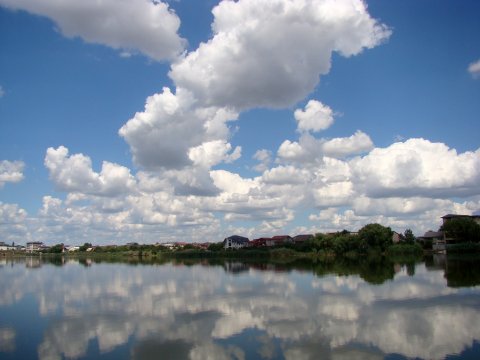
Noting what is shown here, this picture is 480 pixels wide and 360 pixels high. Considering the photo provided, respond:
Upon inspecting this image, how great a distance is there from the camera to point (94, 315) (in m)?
28.5

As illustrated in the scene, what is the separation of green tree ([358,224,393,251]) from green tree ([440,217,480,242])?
13556mm

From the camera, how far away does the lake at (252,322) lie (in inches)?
757

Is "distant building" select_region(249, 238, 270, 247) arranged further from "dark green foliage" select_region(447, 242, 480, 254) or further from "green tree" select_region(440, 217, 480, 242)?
"dark green foliage" select_region(447, 242, 480, 254)

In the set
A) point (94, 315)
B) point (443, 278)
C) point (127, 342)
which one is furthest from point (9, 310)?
point (443, 278)

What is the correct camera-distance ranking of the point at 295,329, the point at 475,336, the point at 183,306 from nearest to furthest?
the point at 475,336
the point at 295,329
the point at 183,306

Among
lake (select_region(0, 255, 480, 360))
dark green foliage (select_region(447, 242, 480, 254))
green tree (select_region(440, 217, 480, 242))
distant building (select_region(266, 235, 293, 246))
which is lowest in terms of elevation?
lake (select_region(0, 255, 480, 360))

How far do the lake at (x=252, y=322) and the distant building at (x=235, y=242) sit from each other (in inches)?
4993

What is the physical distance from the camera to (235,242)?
171375 mm

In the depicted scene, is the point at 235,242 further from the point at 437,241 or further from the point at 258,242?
the point at 437,241

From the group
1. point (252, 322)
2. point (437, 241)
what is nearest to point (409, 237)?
point (437, 241)

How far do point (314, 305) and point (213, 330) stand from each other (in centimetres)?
940

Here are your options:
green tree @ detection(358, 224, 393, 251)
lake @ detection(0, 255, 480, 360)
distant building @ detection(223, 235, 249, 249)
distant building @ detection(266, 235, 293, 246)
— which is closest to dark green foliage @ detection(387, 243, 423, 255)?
green tree @ detection(358, 224, 393, 251)

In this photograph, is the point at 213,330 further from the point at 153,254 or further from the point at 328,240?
the point at 153,254

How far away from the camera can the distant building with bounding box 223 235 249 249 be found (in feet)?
551
